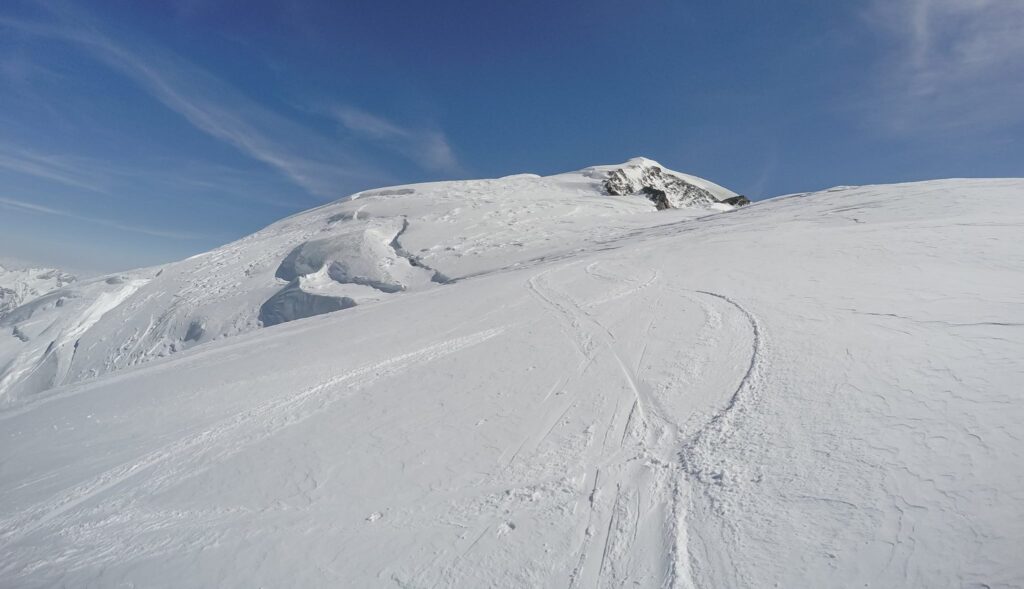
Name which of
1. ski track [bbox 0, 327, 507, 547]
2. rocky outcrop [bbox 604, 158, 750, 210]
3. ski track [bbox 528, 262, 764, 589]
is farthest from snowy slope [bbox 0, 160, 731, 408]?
ski track [bbox 528, 262, 764, 589]

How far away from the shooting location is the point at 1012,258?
8.68m

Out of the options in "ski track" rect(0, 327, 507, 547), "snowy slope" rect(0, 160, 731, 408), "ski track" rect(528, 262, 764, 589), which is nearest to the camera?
"ski track" rect(528, 262, 764, 589)

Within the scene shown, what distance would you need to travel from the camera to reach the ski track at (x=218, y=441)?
5.23m

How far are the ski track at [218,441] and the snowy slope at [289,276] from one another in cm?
1060

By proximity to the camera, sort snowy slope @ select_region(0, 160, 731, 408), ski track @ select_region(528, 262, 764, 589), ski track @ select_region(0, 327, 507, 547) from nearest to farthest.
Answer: ski track @ select_region(528, 262, 764, 589) → ski track @ select_region(0, 327, 507, 547) → snowy slope @ select_region(0, 160, 731, 408)

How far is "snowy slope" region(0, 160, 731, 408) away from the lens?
2039cm

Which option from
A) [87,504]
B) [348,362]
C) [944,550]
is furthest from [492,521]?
[348,362]

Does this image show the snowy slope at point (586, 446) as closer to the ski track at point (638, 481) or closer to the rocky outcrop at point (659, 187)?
the ski track at point (638, 481)

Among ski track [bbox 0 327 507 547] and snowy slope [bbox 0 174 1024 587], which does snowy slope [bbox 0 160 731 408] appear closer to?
snowy slope [bbox 0 174 1024 587]

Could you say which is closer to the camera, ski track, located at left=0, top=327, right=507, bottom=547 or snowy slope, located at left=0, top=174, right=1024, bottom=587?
snowy slope, located at left=0, top=174, right=1024, bottom=587

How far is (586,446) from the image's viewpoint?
5.16 m

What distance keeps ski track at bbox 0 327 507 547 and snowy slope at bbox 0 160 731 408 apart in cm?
1060

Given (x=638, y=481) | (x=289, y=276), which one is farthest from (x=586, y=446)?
(x=289, y=276)

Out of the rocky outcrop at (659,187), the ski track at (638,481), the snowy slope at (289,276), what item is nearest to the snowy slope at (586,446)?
the ski track at (638,481)
